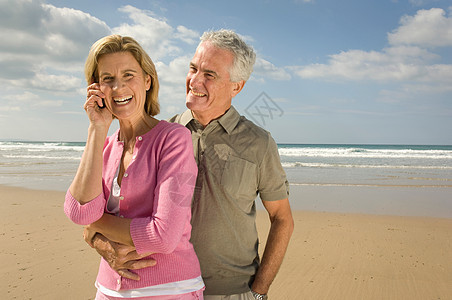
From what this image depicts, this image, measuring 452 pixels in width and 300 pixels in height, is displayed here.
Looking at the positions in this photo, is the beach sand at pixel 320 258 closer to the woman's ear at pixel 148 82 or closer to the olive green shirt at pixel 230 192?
the olive green shirt at pixel 230 192

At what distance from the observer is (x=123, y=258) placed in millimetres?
1429

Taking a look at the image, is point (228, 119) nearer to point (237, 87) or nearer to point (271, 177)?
point (237, 87)

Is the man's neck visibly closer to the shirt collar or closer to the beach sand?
the shirt collar

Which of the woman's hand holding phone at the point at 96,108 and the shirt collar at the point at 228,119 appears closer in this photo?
the woman's hand holding phone at the point at 96,108

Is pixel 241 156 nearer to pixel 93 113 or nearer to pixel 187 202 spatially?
pixel 187 202

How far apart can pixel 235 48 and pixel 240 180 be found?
71cm

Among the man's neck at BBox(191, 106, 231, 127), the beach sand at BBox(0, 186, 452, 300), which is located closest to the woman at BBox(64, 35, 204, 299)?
the man's neck at BBox(191, 106, 231, 127)

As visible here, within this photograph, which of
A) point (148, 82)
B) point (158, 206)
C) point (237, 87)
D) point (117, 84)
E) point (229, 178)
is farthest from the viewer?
point (237, 87)

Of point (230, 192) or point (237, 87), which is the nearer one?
point (230, 192)

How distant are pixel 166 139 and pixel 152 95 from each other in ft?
1.03

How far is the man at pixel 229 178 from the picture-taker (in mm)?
1871

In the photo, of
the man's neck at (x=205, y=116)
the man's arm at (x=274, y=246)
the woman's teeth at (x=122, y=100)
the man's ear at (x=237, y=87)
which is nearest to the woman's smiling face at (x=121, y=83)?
the woman's teeth at (x=122, y=100)

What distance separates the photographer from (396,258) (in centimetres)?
520

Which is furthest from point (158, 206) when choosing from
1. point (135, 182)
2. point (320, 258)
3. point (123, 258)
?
point (320, 258)
